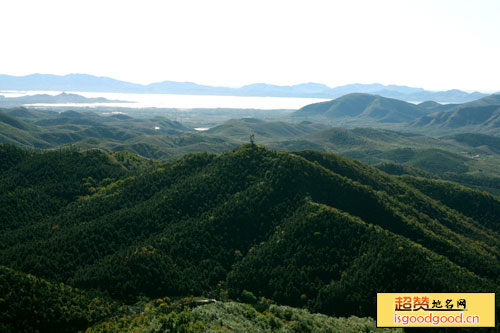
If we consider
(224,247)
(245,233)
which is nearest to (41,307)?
(224,247)

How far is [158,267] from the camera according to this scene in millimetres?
89562

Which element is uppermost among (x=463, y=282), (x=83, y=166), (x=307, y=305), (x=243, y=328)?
(x=83, y=166)

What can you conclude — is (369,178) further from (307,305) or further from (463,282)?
(307,305)

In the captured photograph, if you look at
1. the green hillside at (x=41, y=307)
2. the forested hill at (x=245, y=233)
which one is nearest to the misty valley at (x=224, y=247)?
the green hillside at (x=41, y=307)

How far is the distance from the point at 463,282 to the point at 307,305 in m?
38.7

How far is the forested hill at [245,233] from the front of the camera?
83938mm

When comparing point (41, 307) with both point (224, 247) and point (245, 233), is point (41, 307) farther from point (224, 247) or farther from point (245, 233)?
point (245, 233)

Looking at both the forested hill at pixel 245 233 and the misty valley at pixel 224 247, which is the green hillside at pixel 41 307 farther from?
the forested hill at pixel 245 233

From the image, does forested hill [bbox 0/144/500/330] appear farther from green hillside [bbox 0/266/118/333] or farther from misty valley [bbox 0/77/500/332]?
green hillside [bbox 0/266/118/333]

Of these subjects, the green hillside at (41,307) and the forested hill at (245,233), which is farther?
the forested hill at (245,233)

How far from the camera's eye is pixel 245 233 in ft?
360

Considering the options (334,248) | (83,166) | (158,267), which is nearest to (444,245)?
(334,248)

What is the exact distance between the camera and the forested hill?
275ft

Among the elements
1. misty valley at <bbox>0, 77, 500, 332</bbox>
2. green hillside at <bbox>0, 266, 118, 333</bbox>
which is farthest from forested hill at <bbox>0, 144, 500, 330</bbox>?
green hillside at <bbox>0, 266, 118, 333</bbox>
